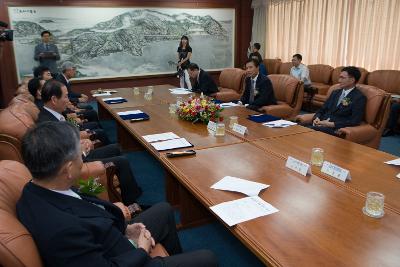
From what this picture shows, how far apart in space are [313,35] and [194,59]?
9.61 ft

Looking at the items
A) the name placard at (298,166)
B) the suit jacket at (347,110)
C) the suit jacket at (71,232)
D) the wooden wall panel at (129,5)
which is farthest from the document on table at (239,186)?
the wooden wall panel at (129,5)

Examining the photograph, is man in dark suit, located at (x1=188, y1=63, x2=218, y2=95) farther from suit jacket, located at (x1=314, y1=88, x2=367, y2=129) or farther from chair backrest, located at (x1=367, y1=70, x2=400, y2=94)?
chair backrest, located at (x1=367, y1=70, x2=400, y2=94)

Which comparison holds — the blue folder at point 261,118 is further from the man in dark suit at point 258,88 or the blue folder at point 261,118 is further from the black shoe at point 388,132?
the black shoe at point 388,132

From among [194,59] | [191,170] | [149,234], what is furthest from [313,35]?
[149,234]

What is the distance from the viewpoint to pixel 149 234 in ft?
5.34

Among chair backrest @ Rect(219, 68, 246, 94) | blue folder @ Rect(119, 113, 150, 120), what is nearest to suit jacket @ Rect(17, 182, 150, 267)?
blue folder @ Rect(119, 113, 150, 120)

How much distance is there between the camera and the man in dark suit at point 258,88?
173 inches

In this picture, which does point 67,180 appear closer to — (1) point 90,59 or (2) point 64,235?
(2) point 64,235

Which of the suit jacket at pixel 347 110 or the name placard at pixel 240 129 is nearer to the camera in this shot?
the name placard at pixel 240 129

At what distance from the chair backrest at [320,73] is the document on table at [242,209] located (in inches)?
229

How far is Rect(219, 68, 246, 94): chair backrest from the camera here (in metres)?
5.89

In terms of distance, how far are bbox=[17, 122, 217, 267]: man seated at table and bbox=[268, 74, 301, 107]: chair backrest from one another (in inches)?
135

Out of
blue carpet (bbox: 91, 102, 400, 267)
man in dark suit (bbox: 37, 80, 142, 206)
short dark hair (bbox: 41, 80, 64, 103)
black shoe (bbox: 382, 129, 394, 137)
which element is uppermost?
short dark hair (bbox: 41, 80, 64, 103)

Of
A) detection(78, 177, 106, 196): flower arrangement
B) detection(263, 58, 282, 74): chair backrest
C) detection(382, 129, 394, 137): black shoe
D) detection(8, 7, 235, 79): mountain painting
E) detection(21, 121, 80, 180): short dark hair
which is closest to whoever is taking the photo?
detection(21, 121, 80, 180): short dark hair
